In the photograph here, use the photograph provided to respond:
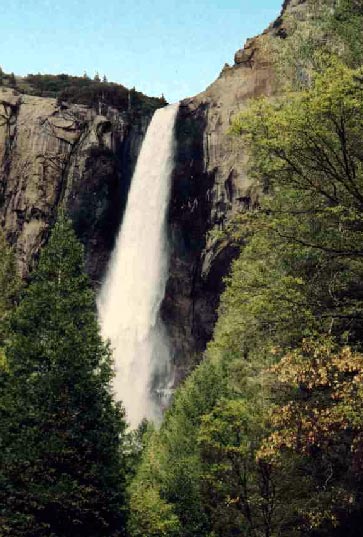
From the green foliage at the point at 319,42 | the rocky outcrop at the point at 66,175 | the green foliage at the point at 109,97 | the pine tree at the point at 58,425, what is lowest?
the pine tree at the point at 58,425

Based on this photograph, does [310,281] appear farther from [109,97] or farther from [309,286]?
[109,97]

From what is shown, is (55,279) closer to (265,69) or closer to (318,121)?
(318,121)

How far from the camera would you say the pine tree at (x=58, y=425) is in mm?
18438

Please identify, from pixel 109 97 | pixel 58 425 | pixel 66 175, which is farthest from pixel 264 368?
pixel 109 97

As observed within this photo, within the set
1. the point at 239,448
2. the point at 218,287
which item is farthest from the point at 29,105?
the point at 239,448

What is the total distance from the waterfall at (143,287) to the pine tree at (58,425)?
36.2 m

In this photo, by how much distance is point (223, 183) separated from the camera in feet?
179

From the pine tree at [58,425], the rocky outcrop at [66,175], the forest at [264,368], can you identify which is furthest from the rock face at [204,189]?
the pine tree at [58,425]

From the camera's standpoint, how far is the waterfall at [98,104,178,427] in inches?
2298

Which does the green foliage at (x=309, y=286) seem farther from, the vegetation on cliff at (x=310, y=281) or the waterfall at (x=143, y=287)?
the waterfall at (x=143, y=287)

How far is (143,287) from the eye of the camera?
200 ft

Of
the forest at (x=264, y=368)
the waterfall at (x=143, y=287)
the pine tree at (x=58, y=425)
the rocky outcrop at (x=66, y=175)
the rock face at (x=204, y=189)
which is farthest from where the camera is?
the rocky outcrop at (x=66, y=175)

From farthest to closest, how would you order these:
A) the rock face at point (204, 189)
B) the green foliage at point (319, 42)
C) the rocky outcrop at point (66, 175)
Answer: the rocky outcrop at point (66, 175), the rock face at point (204, 189), the green foliage at point (319, 42)

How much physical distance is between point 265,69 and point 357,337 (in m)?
47.1
